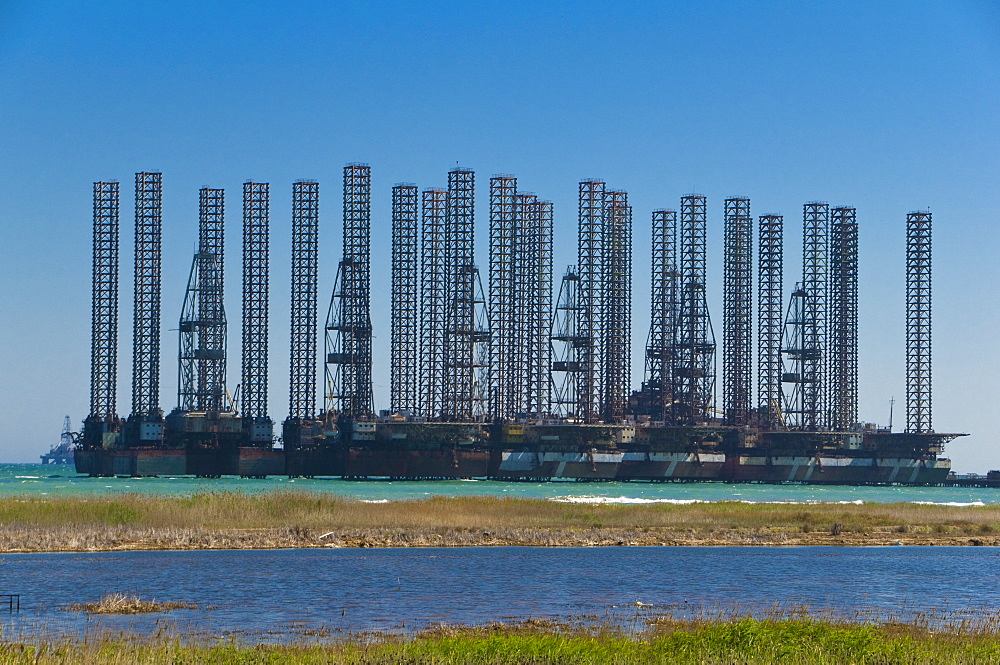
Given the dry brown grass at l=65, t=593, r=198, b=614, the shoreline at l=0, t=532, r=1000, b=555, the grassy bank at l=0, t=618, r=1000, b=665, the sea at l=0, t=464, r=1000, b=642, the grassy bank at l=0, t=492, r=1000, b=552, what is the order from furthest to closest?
the grassy bank at l=0, t=492, r=1000, b=552
the shoreline at l=0, t=532, r=1000, b=555
the dry brown grass at l=65, t=593, r=198, b=614
the sea at l=0, t=464, r=1000, b=642
the grassy bank at l=0, t=618, r=1000, b=665

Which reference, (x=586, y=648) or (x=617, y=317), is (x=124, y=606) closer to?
(x=586, y=648)

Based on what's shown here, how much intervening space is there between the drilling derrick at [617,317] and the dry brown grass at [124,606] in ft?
443

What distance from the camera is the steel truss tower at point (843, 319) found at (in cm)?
17525

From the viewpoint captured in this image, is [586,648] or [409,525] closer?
[586,648]

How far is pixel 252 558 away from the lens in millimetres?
50188

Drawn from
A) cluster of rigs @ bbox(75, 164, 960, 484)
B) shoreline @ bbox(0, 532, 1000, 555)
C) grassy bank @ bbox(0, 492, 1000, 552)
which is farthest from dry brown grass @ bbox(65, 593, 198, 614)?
cluster of rigs @ bbox(75, 164, 960, 484)

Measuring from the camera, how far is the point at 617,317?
7028 inches

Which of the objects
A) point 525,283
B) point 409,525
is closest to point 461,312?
point 525,283

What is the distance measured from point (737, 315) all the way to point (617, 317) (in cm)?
1494

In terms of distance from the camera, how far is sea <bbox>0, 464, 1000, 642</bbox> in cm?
3541

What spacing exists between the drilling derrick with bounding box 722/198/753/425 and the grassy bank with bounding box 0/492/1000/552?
3936 inches

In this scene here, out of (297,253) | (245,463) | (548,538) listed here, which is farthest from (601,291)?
(548,538)

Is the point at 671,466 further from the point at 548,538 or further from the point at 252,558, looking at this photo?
the point at 252,558

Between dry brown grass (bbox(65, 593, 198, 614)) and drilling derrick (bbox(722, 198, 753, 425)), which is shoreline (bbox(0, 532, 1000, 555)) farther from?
drilling derrick (bbox(722, 198, 753, 425))
